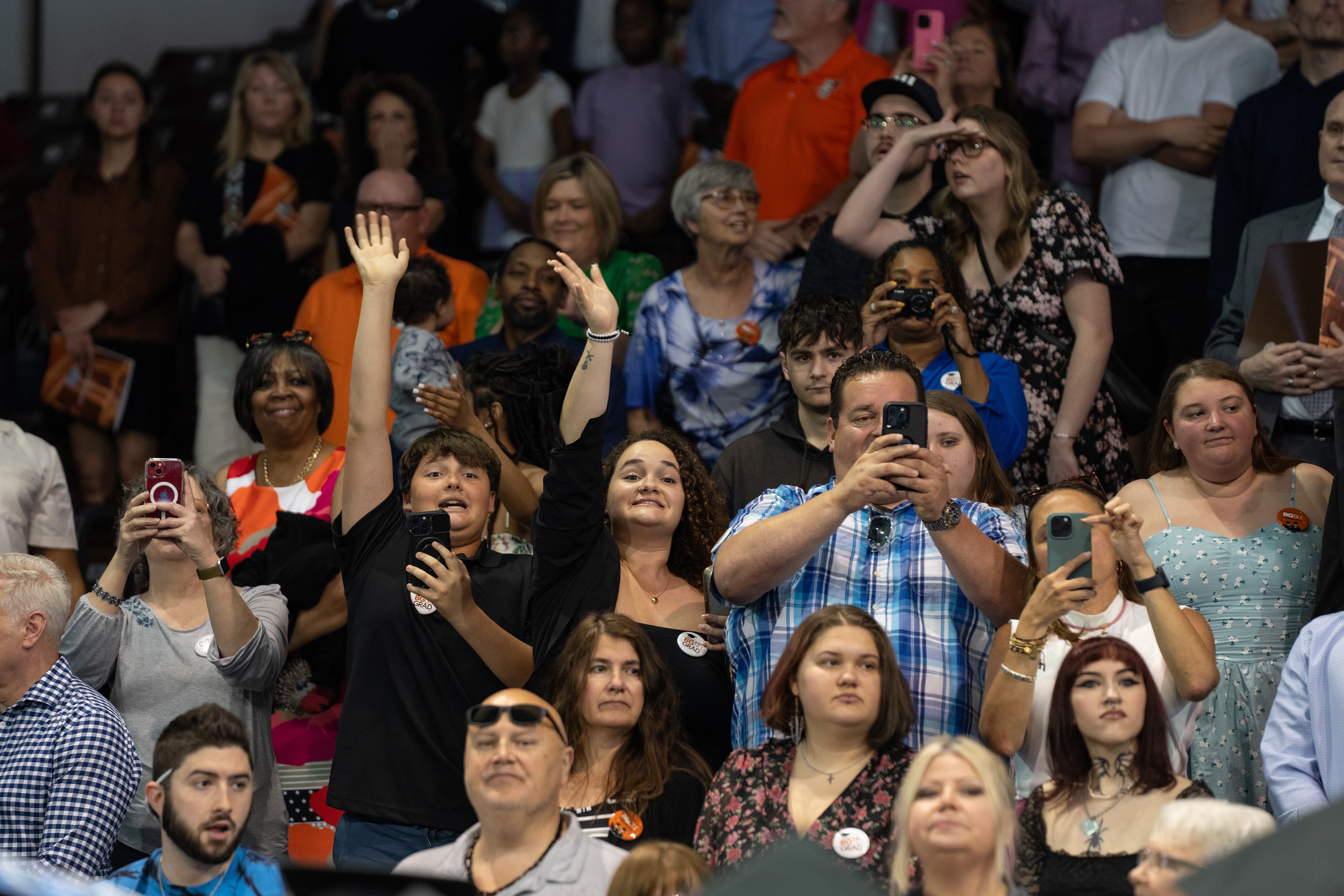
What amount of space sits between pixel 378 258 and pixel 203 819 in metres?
1.38

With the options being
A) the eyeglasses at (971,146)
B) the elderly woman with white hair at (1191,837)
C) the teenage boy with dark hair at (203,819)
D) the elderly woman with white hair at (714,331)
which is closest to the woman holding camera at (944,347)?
the eyeglasses at (971,146)

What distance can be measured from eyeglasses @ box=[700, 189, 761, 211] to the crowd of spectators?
0.04 feet

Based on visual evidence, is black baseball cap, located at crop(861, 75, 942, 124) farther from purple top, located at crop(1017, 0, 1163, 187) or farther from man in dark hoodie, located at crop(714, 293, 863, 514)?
purple top, located at crop(1017, 0, 1163, 187)

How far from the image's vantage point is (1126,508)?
130 inches

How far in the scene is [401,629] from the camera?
3.73 metres

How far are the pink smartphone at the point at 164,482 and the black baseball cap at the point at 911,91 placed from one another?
2500 millimetres

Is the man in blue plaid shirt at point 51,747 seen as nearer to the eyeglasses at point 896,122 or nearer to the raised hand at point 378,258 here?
the raised hand at point 378,258

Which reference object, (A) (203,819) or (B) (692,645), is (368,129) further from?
(A) (203,819)

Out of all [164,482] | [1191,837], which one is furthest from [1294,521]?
[164,482]

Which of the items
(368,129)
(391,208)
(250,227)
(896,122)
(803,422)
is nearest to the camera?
(803,422)

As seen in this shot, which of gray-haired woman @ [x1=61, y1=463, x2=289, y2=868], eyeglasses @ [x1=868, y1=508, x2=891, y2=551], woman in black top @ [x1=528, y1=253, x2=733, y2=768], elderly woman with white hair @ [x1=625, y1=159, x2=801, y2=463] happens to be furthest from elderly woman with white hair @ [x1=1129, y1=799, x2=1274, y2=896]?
elderly woman with white hair @ [x1=625, y1=159, x2=801, y2=463]

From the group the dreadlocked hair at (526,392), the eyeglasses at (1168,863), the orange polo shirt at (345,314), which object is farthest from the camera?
the orange polo shirt at (345,314)

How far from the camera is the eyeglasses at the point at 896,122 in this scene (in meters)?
4.98

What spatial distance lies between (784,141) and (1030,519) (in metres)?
2.49
